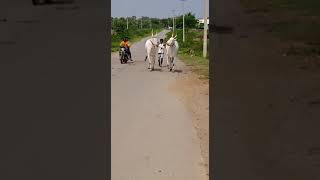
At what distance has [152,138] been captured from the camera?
224 inches

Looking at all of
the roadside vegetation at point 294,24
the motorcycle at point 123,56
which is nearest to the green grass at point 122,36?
the motorcycle at point 123,56

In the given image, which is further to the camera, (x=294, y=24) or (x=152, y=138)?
(x=294, y=24)

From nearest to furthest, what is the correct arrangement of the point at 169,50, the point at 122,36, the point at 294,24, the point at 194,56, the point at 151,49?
1. the point at 169,50
2. the point at 294,24
3. the point at 151,49
4. the point at 194,56
5. the point at 122,36

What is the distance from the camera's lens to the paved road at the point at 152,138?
4.48 metres

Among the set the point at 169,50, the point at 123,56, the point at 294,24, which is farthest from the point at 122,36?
the point at 294,24

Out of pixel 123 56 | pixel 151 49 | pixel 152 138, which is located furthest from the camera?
pixel 123 56

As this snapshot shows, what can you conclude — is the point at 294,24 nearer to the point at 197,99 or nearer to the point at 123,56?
the point at 123,56

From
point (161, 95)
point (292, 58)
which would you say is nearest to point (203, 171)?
point (161, 95)

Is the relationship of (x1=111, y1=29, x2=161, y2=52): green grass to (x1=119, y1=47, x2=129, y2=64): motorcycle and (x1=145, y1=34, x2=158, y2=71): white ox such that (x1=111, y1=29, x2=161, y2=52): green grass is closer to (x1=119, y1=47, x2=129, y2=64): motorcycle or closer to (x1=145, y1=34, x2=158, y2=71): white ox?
(x1=119, y1=47, x2=129, y2=64): motorcycle

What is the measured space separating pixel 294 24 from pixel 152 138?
10134 mm
